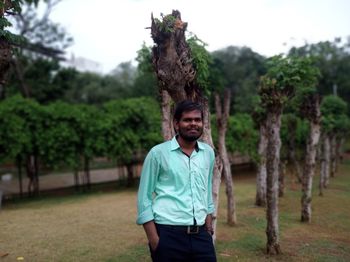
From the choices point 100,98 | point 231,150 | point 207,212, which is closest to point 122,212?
point 207,212

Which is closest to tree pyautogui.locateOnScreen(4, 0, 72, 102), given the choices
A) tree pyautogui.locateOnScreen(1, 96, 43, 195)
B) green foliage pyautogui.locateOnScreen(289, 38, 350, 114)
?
tree pyautogui.locateOnScreen(1, 96, 43, 195)

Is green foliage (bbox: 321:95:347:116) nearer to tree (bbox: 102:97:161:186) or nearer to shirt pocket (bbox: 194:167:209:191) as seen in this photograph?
tree (bbox: 102:97:161:186)

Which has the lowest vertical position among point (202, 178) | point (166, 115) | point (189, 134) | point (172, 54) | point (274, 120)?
point (202, 178)

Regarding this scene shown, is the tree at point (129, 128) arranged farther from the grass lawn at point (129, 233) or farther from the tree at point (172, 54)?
the tree at point (172, 54)

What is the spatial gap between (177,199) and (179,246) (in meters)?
0.39

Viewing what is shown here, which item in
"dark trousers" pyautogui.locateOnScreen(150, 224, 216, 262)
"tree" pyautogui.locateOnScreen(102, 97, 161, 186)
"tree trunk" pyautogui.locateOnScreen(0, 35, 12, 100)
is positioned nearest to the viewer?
"dark trousers" pyautogui.locateOnScreen(150, 224, 216, 262)

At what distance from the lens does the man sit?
3.27m

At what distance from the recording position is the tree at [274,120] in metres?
6.66

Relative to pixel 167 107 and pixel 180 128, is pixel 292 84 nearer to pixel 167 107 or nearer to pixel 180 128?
pixel 167 107

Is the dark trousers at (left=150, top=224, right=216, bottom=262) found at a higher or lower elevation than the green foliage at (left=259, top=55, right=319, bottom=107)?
lower

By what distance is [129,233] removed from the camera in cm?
841

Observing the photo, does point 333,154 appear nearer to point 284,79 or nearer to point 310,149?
point 310,149

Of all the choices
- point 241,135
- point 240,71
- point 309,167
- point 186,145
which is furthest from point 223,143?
point 240,71

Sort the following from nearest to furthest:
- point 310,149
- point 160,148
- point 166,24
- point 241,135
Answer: point 160,148 < point 166,24 < point 310,149 < point 241,135
